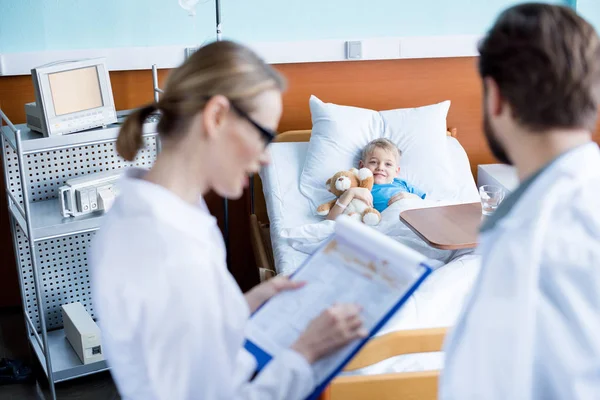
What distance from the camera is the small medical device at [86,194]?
2689mm

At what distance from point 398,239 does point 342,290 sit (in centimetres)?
149

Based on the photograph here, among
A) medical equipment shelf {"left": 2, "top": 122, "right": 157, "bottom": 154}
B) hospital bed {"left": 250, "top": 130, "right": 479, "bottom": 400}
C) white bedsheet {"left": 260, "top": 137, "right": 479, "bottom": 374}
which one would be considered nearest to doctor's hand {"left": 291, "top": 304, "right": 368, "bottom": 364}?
hospital bed {"left": 250, "top": 130, "right": 479, "bottom": 400}

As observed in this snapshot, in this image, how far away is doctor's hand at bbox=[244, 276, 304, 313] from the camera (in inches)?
58.4

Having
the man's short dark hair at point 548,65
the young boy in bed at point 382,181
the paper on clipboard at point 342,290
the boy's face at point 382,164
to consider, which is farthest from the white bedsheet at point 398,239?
the man's short dark hair at point 548,65

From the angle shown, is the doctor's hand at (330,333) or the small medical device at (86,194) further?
the small medical device at (86,194)

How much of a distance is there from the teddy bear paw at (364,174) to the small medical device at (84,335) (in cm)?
132

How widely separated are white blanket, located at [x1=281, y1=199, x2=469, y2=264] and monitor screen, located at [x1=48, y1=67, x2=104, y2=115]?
0.94m

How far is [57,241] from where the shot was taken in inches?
121

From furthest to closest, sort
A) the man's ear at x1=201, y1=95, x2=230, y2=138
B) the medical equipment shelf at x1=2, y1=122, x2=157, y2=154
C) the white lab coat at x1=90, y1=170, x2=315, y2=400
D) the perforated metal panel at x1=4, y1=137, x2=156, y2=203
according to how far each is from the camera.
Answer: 1. the perforated metal panel at x1=4, y1=137, x2=156, y2=203
2. the medical equipment shelf at x1=2, y1=122, x2=157, y2=154
3. the man's ear at x1=201, y1=95, x2=230, y2=138
4. the white lab coat at x1=90, y1=170, x2=315, y2=400

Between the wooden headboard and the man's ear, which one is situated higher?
the man's ear

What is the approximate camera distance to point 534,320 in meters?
1.02

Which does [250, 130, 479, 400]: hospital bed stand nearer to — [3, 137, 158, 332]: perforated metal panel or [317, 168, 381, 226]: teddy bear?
[317, 168, 381, 226]: teddy bear

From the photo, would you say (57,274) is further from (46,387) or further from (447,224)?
(447,224)

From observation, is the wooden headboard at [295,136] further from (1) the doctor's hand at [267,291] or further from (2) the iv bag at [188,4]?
(1) the doctor's hand at [267,291]
